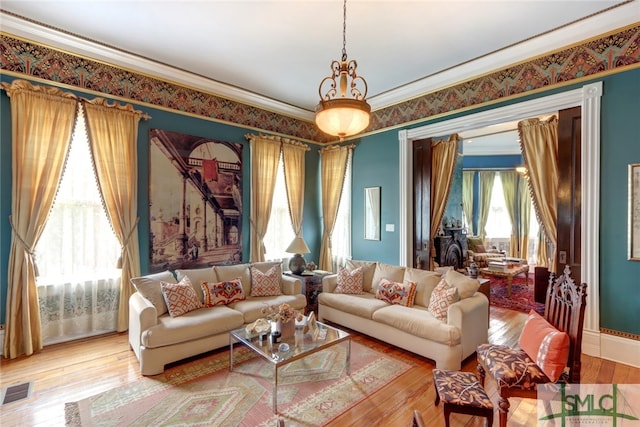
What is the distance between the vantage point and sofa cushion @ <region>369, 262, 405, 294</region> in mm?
4132

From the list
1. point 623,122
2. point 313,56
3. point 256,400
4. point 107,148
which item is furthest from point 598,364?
point 107,148

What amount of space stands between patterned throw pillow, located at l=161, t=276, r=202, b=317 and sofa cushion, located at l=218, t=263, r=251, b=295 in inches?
20.8

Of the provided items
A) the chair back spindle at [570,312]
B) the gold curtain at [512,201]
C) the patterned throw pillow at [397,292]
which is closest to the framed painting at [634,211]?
the chair back spindle at [570,312]

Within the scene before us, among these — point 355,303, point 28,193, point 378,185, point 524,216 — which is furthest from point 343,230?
A: point 524,216

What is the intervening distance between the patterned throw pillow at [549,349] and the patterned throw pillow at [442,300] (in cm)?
94

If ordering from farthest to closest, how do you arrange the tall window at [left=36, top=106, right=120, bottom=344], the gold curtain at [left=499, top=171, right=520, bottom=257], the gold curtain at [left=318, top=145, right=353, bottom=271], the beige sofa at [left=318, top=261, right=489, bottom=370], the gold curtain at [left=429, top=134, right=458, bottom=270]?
1. the gold curtain at [left=499, top=171, right=520, bottom=257]
2. the gold curtain at [left=318, top=145, right=353, bottom=271]
3. the gold curtain at [left=429, top=134, right=458, bottom=270]
4. the tall window at [left=36, top=106, right=120, bottom=344]
5. the beige sofa at [left=318, top=261, right=489, bottom=370]

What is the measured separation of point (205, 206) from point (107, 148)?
1.45 meters

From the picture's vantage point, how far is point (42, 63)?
3.47 meters

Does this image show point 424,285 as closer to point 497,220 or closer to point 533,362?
point 533,362

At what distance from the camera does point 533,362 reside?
2162 mm

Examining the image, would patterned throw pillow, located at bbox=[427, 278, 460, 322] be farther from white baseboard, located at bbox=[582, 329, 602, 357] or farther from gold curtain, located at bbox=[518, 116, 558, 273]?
gold curtain, located at bbox=[518, 116, 558, 273]

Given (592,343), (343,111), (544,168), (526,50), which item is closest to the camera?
(343,111)

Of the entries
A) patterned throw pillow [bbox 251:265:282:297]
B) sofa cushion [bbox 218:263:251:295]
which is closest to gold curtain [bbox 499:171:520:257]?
patterned throw pillow [bbox 251:265:282:297]

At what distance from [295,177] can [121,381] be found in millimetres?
4024
